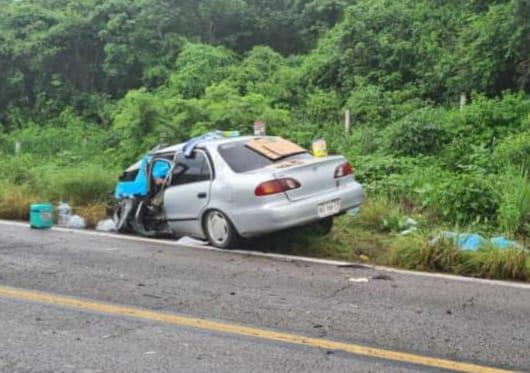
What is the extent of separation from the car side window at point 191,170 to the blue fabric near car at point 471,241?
122 inches

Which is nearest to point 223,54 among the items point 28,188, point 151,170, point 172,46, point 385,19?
point 172,46

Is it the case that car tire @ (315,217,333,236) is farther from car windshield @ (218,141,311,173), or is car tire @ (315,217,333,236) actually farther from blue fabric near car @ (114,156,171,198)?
blue fabric near car @ (114,156,171,198)

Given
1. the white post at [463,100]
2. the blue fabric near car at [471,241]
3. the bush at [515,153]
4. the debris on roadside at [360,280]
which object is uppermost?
the white post at [463,100]

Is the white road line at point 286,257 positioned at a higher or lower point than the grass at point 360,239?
lower

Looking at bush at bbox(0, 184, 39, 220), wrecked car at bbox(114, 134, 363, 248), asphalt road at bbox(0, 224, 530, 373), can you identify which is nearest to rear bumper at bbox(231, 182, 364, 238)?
wrecked car at bbox(114, 134, 363, 248)

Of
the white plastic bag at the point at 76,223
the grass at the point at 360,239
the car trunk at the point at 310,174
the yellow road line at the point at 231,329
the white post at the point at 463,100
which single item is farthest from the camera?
the white post at the point at 463,100

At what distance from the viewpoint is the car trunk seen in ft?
27.6

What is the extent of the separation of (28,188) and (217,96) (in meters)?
8.76

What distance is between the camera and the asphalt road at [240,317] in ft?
15.1

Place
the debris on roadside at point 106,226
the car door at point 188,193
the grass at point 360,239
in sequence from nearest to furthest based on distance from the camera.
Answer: the grass at point 360,239, the car door at point 188,193, the debris on roadside at point 106,226

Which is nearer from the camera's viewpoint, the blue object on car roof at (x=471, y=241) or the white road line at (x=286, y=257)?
the white road line at (x=286, y=257)

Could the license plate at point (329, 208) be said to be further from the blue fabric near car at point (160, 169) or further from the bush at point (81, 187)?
the bush at point (81, 187)

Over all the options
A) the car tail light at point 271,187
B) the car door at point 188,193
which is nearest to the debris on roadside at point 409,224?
the car tail light at point 271,187

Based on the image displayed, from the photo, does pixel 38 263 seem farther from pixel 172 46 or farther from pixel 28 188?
pixel 172 46
